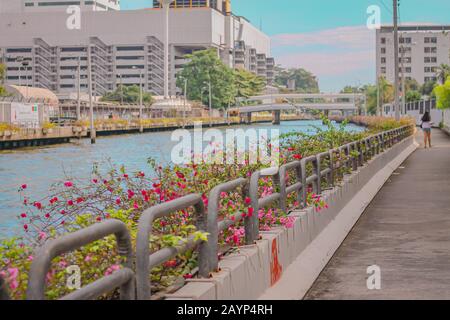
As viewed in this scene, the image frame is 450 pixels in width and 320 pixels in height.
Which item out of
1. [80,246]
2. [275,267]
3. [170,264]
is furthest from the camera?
[275,267]

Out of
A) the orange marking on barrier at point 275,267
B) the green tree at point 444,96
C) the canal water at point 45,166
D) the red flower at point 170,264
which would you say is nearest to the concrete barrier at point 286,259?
the orange marking on barrier at point 275,267

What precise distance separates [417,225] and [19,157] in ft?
202

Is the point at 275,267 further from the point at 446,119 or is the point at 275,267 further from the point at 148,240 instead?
the point at 446,119

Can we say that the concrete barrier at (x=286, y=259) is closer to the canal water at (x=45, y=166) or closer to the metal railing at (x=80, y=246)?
the metal railing at (x=80, y=246)

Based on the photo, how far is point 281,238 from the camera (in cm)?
1064

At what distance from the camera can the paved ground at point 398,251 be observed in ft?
32.4

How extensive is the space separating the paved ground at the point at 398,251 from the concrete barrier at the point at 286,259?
195 mm

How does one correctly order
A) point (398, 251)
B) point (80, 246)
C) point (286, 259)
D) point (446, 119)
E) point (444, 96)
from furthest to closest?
→ point (446, 119), point (444, 96), point (398, 251), point (286, 259), point (80, 246)

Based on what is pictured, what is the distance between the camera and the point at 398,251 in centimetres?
1288

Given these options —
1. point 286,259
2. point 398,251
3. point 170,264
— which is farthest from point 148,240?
point 398,251

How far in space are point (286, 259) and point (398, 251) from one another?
2.59m

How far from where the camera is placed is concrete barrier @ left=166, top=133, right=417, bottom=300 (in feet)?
25.7
